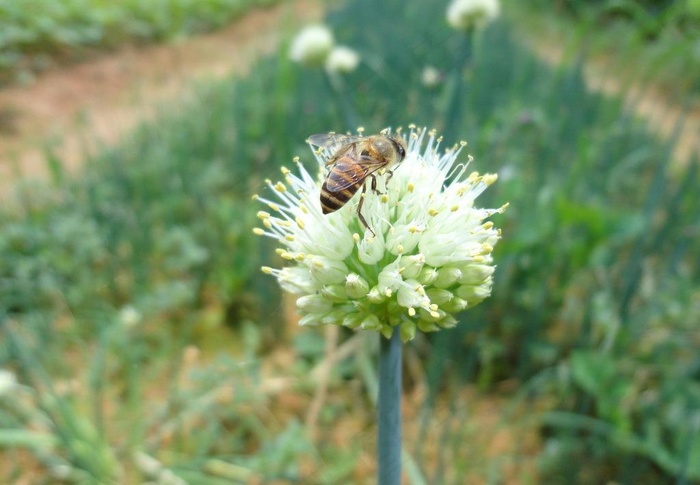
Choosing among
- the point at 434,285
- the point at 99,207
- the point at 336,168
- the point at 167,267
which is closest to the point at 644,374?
the point at 434,285

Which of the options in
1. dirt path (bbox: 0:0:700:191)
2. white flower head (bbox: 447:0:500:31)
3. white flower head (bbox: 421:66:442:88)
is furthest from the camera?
dirt path (bbox: 0:0:700:191)

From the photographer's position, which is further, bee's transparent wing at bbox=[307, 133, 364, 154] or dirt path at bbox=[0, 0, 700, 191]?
dirt path at bbox=[0, 0, 700, 191]

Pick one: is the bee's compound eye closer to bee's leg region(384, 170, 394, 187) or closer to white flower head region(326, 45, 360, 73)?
bee's leg region(384, 170, 394, 187)

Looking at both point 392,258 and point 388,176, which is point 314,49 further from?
point 392,258

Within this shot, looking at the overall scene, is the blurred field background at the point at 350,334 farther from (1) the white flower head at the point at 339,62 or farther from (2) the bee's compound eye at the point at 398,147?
(2) the bee's compound eye at the point at 398,147

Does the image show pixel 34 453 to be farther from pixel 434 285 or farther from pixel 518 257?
pixel 518 257

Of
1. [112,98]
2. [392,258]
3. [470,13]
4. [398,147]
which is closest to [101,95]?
[112,98]

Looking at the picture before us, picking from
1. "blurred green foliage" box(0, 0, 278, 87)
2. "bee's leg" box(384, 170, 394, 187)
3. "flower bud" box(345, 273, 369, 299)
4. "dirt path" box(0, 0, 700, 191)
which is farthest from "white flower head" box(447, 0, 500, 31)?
"blurred green foliage" box(0, 0, 278, 87)

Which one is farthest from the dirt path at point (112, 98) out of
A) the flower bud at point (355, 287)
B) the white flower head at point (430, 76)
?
the flower bud at point (355, 287)
